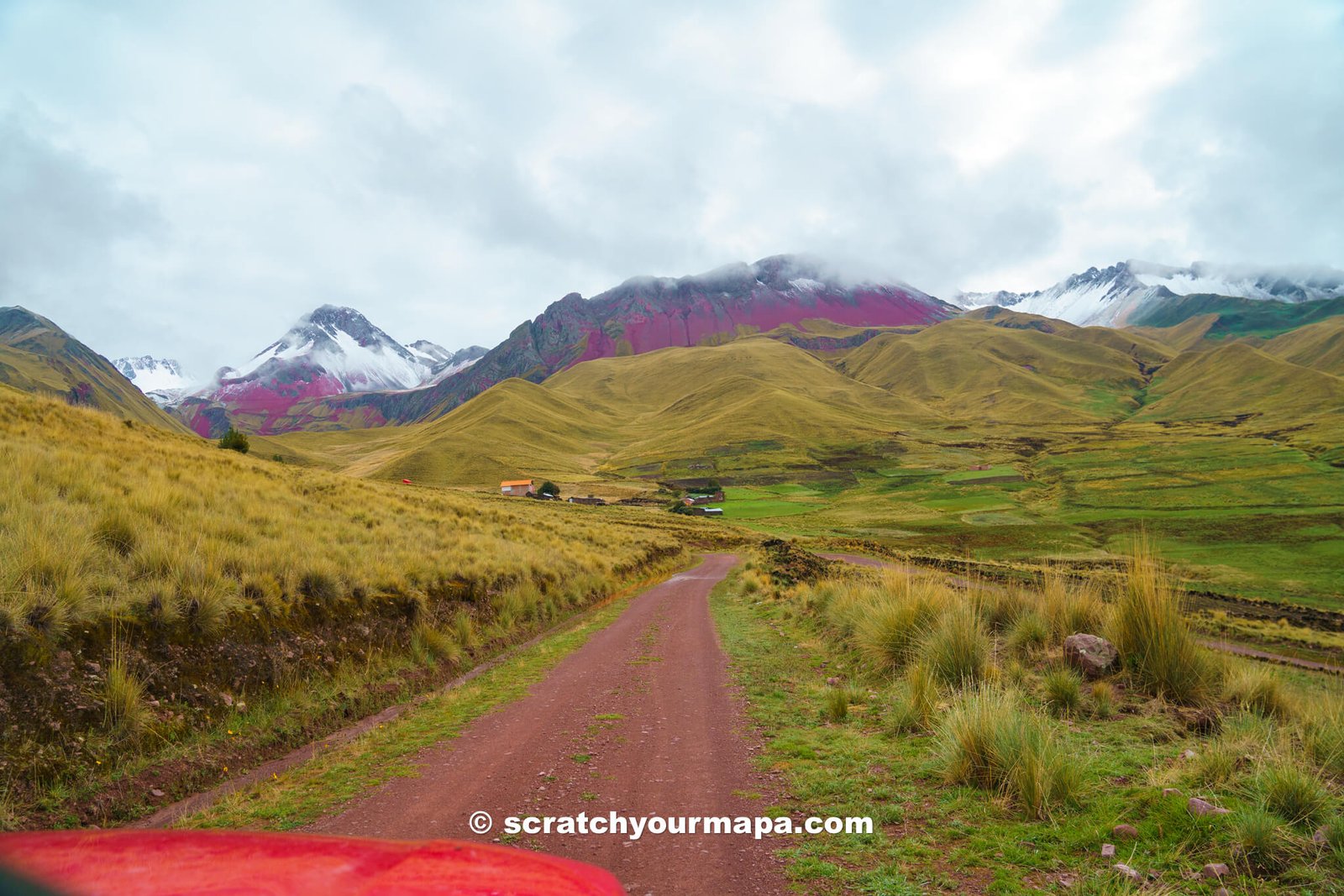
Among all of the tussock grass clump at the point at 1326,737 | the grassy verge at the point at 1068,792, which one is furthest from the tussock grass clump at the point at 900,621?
the tussock grass clump at the point at 1326,737

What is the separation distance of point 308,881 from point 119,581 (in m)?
8.39

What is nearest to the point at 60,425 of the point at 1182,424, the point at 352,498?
the point at 352,498

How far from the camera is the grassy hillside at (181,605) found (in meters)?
6.43

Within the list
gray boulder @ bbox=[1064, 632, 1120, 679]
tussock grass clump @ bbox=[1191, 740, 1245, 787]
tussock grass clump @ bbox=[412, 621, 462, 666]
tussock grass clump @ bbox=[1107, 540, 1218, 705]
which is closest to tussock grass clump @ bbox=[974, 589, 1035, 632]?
gray boulder @ bbox=[1064, 632, 1120, 679]

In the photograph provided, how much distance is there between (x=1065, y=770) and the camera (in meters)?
5.30

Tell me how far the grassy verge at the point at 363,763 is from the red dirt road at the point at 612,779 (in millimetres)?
315

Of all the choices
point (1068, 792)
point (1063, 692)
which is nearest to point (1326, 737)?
point (1068, 792)

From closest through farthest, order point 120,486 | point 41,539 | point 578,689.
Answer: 1. point 41,539
2. point 578,689
3. point 120,486

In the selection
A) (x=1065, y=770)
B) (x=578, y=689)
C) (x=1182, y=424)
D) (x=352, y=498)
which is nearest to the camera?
(x=1065, y=770)

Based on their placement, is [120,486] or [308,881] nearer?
[308,881]

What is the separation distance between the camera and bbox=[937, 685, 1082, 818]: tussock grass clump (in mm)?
5215

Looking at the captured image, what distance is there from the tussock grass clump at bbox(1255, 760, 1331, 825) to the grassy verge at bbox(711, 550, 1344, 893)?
0.5 inches

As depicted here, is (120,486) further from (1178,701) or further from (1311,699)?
(1311,699)

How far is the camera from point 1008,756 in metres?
5.60
